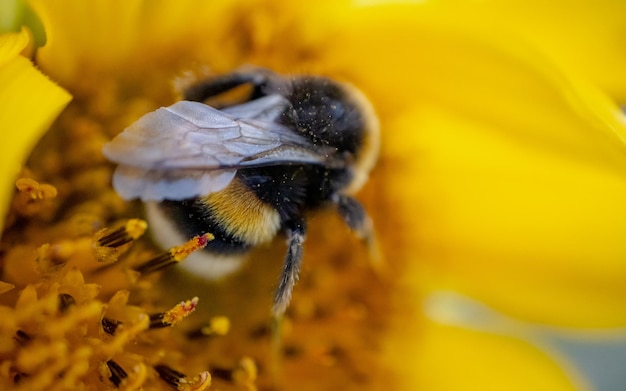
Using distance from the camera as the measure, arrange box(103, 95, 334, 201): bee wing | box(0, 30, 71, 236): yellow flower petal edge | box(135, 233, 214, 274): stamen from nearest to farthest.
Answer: box(103, 95, 334, 201): bee wing → box(0, 30, 71, 236): yellow flower petal edge → box(135, 233, 214, 274): stamen

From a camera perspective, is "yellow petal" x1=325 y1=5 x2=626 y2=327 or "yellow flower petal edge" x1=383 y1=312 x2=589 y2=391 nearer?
"yellow petal" x1=325 y1=5 x2=626 y2=327

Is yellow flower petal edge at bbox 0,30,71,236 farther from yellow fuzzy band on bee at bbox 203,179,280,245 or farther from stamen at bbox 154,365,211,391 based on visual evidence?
stamen at bbox 154,365,211,391

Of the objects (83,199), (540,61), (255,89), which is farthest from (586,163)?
(83,199)

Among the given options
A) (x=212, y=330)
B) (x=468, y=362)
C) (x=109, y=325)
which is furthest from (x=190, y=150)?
(x=468, y=362)

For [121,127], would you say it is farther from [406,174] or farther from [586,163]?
[586,163]

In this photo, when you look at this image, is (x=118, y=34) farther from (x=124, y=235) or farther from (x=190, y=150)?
(x=190, y=150)

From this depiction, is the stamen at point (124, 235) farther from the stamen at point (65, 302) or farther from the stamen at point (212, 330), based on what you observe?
the stamen at point (212, 330)

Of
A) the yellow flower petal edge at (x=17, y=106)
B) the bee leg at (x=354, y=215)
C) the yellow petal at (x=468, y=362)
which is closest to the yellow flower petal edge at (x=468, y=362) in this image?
the yellow petal at (x=468, y=362)

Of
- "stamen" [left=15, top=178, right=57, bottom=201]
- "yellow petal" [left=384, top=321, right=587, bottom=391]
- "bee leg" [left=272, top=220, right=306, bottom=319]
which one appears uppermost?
"stamen" [left=15, top=178, right=57, bottom=201]

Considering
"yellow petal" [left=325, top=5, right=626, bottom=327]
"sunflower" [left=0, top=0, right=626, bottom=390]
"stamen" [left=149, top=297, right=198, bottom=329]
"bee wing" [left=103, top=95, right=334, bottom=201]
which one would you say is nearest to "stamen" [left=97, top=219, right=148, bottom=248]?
"sunflower" [left=0, top=0, right=626, bottom=390]
